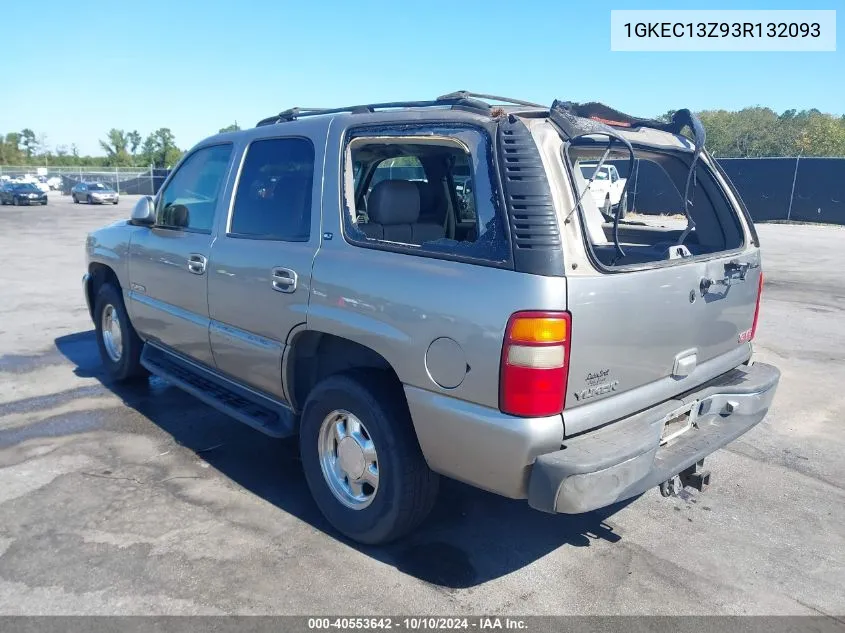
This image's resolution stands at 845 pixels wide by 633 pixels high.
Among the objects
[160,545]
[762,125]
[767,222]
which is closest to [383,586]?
[160,545]

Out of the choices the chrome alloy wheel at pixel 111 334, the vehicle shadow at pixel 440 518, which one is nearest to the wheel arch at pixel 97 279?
the chrome alloy wheel at pixel 111 334

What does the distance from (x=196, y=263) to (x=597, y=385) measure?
106 inches

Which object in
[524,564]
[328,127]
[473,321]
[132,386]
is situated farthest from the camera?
[132,386]

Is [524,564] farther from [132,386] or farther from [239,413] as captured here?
[132,386]

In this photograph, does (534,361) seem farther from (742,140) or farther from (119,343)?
(742,140)

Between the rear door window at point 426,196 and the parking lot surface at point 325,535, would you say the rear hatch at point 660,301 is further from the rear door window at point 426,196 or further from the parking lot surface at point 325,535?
the parking lot surface at point 325,535

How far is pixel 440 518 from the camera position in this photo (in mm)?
3551

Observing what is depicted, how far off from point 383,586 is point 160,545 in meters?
1.16

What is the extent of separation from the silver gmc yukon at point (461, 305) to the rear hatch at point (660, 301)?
13 mm

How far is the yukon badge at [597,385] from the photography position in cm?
Answer: 263

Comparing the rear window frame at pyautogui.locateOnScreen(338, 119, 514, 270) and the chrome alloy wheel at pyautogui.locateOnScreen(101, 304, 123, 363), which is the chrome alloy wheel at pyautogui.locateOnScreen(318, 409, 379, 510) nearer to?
the rear window frame at pyautogui.locateOnScreen(338, 119, 514, 270)

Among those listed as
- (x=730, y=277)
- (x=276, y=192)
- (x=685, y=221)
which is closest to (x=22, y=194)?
(x=276, y=192)

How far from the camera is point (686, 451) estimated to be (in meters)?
3.02

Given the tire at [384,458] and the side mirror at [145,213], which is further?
the side mirror at [145,213]
